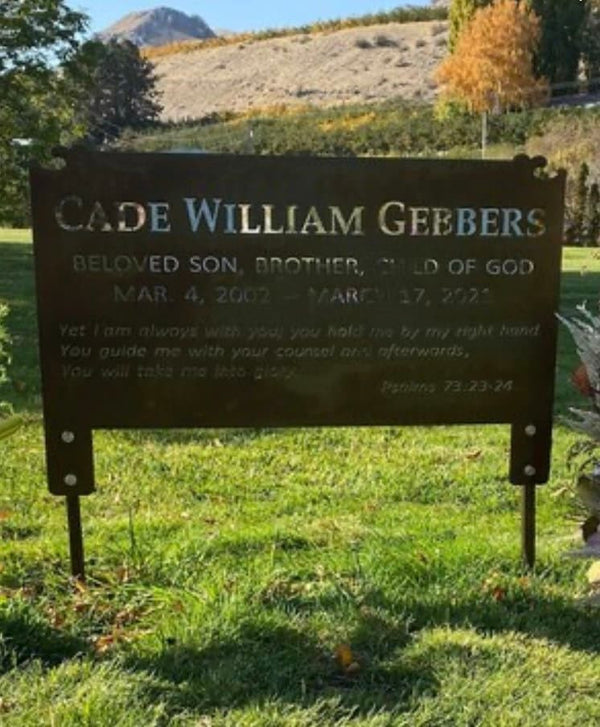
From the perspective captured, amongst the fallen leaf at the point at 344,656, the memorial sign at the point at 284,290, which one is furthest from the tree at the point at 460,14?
the fallen leaf at the point at 344,656

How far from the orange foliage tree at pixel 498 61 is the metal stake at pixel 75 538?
50.3 metres

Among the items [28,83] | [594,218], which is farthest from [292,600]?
[594,218]

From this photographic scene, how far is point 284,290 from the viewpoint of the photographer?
146 inches

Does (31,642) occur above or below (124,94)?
below

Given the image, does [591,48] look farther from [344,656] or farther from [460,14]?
[344,656]

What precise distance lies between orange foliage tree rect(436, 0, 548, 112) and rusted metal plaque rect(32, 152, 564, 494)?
1959 inches

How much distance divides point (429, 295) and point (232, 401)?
32.4 inches

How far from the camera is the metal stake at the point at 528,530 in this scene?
156 inches

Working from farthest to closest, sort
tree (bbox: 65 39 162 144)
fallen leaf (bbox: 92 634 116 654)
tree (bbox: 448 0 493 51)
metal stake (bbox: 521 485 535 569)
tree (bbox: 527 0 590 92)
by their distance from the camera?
tree (bbox: 65 39 162 144) < tree (bbox: 448 0 493 51) < tree (bbox: 527 0 590 92) < metal stake (bbox: 521 485 535 569) < fallen leaf (bbox: 92 634 116 654)

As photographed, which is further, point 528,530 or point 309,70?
point 309,70

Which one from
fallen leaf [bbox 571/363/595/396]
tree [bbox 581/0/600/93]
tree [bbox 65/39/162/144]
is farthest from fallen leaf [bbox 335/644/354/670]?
tree [bbox 65/39/162/144]

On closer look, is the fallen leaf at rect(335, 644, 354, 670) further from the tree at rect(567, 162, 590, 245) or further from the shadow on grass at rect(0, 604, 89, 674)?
the tree at rect(567, 162, 590, 245)

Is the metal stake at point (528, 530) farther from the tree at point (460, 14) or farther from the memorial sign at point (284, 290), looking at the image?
the tree at point (460, 14)

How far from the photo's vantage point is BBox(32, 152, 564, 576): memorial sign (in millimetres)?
3611
